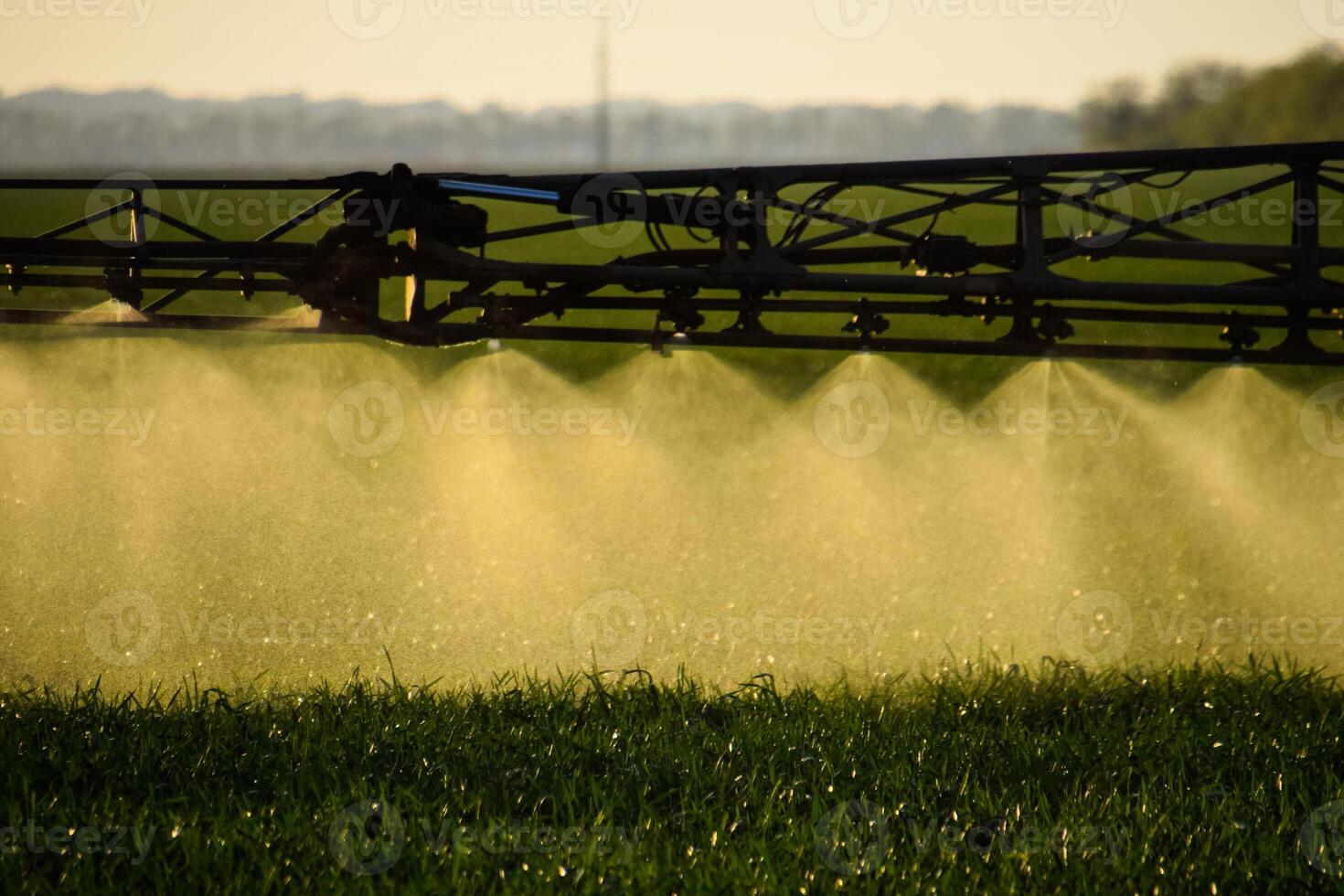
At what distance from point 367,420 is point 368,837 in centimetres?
788

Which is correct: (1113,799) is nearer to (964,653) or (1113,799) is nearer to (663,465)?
(964,653)

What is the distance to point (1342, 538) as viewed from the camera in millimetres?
11406

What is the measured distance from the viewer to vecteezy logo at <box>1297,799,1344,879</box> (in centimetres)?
513

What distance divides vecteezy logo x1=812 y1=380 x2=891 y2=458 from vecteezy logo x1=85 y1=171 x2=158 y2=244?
28.0ft

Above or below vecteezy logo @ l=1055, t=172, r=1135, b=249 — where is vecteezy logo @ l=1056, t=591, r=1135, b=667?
below

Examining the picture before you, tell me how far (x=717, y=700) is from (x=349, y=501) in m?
5.65

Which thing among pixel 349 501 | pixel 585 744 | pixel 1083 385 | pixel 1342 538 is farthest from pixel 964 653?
pixel 1083 385

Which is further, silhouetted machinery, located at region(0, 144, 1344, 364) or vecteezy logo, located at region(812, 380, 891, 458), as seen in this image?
vecteezy logo, located at region(812, 380, 891, 458)

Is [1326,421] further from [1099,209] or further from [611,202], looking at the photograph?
[611,202]

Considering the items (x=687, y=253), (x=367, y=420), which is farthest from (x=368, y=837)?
(x=367, y=420)

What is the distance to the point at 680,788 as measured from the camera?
5.92m

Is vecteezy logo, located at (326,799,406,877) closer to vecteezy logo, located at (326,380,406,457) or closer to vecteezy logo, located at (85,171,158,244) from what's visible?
vecteezy logo, located at (85,171,158,244)

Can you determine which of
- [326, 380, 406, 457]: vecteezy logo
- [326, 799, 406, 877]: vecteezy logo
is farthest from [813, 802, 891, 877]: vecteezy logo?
[326, 380, 406, 457]: vecteezy logo

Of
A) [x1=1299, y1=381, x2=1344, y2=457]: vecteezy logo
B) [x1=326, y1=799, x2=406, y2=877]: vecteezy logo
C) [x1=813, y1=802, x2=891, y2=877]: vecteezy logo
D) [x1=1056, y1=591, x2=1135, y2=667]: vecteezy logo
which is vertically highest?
[x1=1299, y1=381, x2=1344, y2=457]: vecteezy logo
